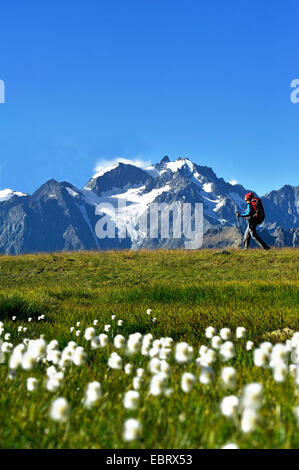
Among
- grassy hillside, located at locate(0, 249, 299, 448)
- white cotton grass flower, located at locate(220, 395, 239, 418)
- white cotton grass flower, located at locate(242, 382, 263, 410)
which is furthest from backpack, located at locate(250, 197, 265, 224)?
white cotton grass flower, located at locate(242, 382, 263, 410)

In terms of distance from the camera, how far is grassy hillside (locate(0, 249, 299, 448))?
2555 millimetres

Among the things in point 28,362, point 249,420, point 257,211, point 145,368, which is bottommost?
point 145,368

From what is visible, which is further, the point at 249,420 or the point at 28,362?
the point at 28,362

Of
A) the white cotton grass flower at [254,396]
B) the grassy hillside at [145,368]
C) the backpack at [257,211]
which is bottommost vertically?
the grassy hillside at [145,368]

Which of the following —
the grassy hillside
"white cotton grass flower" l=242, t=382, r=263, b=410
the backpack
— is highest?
the backpack

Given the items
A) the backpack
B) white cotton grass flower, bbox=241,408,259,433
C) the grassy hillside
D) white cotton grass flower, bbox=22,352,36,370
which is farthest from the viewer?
the backpack

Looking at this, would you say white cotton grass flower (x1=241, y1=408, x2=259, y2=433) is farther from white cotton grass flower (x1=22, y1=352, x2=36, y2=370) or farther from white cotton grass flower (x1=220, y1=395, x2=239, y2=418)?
white cotton grass flower (x1=22, y1=352, x2=36, y2=370)

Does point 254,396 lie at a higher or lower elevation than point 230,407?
higher

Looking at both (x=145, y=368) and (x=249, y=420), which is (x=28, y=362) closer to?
(x=249, y=420)

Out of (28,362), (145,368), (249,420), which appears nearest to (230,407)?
(249,420)

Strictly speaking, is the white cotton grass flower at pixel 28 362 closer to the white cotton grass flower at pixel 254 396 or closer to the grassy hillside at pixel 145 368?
the grassy hillside at pixel 145 368

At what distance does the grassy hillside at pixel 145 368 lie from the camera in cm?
255

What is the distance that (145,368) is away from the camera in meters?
4.43

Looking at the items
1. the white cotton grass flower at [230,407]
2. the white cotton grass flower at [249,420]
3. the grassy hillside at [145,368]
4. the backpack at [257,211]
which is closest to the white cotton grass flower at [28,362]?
the grassy hillside at [145,368]
